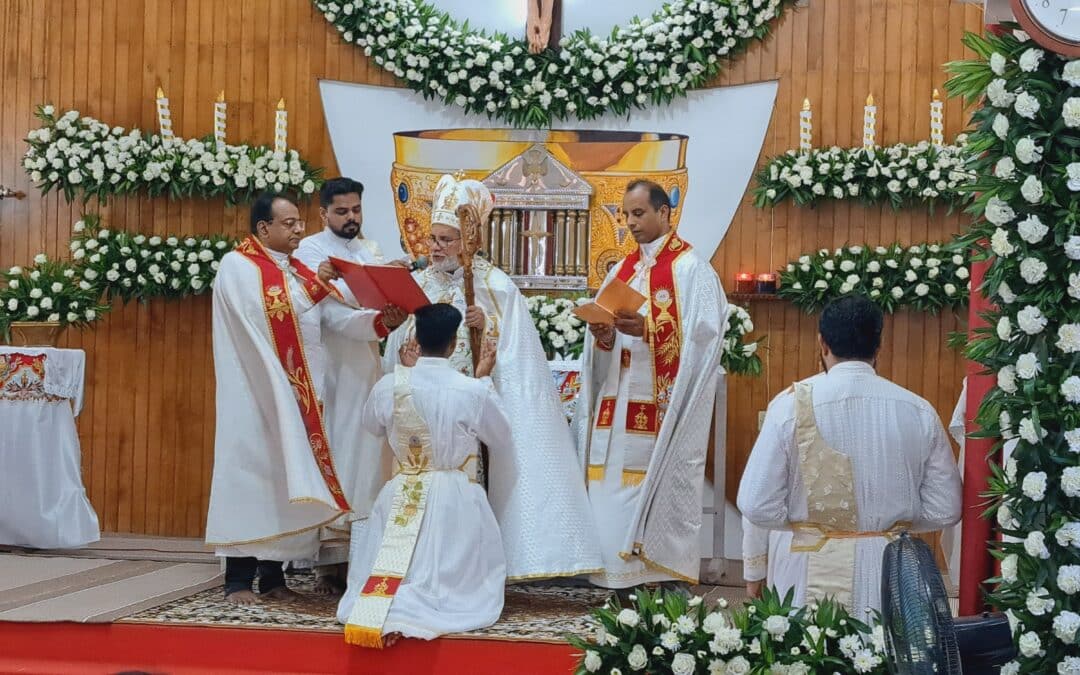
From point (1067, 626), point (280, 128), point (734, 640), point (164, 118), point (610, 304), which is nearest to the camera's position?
point (1067, 626)

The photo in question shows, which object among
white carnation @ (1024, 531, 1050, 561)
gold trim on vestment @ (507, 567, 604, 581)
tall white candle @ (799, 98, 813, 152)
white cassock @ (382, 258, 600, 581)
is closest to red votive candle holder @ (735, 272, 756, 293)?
tall white candle @ (799, 98, 813, 152)

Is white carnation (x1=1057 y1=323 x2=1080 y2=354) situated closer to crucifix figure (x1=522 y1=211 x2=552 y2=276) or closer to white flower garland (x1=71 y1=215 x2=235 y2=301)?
crucifix figure (x1=522 y1=211 x2=552 y2=276)

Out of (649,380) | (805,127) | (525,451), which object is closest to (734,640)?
(525,451)

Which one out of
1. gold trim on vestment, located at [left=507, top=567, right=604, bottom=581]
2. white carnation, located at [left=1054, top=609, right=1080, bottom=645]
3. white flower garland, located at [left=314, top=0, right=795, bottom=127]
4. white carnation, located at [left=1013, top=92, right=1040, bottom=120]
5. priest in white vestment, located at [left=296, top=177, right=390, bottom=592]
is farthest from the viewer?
white flower garland, located at [left=314, top=0, right=795, bottom=127]

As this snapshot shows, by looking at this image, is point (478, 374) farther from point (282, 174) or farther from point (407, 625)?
point (282, 174)

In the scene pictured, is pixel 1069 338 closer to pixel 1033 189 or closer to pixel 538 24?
pixel 1033 189

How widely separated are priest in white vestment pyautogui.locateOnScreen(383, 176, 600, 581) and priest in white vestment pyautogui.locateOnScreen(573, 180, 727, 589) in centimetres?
16

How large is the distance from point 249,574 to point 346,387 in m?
1.00

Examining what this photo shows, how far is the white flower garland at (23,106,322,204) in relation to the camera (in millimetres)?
8609

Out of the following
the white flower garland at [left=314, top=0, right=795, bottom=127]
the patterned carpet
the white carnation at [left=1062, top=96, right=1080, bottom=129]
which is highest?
the white flower garland at [left=314, top=0, right=795, bottom=127]

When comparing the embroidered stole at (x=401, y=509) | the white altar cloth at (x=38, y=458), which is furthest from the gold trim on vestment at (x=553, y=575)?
the white altar cloth at (x=38, y=458)

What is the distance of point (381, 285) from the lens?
19.3 feet

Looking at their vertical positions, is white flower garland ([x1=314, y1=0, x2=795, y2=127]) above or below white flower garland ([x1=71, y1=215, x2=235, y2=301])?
above

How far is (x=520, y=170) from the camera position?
28.4 ft
